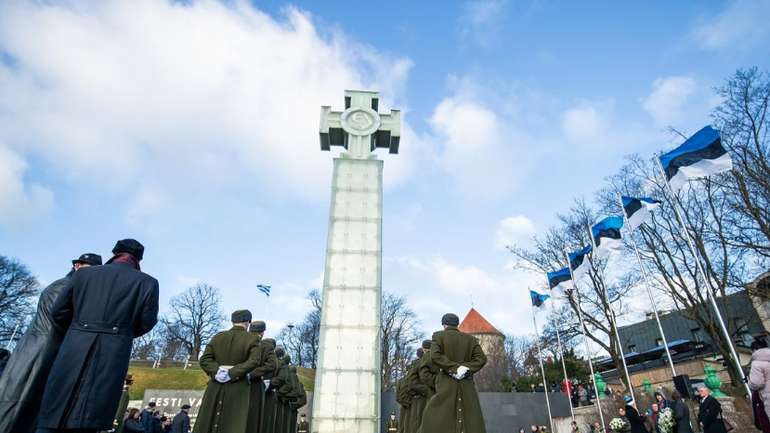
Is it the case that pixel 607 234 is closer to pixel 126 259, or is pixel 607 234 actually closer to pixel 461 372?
pixel 461 372

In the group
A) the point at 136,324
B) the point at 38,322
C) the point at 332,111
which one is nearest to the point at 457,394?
the point at 136,324

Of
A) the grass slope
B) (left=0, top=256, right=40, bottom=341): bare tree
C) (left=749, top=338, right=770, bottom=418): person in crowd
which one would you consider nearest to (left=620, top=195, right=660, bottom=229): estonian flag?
(left=749, top=338, right=770, bottom=418): person in crowd

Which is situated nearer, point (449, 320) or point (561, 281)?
point (449, 320)

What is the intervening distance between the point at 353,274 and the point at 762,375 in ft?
29.3

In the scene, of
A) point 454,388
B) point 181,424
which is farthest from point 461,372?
point 181,424

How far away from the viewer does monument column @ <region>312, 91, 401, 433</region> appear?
10852 mm

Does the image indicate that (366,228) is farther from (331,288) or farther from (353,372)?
(353,372)

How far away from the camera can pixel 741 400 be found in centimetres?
1255

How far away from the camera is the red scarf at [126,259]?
12.8 ft

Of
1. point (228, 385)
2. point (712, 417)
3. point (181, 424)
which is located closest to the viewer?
point (228, 385)

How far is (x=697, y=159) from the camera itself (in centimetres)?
1037

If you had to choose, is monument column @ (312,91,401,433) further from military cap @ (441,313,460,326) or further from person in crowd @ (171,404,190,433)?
military cap @ (441,313,460,326)

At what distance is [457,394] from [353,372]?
19.6 ft

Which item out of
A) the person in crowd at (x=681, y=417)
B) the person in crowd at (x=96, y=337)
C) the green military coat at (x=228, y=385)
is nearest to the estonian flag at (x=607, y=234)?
the person in crowd at (x=681, y=417)
